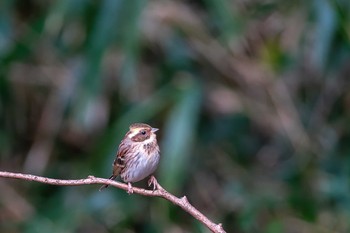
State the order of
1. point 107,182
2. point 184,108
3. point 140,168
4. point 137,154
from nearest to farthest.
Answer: point 107,182 < point 140,168 < point 137,154 < point 184,108

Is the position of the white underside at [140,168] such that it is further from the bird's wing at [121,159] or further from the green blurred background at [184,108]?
the green blurred background at [184,108]

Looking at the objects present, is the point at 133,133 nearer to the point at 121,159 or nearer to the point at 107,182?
the point at 121,159

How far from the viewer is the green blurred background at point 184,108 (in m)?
4.90

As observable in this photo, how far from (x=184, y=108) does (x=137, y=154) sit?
2364 millimetres

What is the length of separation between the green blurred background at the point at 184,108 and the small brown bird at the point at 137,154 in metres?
2.07

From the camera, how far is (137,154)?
2.59 meters

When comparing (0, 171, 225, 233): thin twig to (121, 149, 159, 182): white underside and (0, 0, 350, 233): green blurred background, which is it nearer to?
(121, 149, 159, 182): white underside

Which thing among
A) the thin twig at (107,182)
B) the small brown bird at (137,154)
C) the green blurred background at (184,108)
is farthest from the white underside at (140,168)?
the green blurred background at (184,108)

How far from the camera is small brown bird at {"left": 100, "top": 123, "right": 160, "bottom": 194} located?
2.41 metres

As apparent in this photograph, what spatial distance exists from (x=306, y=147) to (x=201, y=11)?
1069mm

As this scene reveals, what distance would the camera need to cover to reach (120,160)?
2639 millimetres

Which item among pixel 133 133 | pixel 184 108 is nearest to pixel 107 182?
pixel 133 133

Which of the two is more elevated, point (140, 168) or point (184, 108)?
point (184, 108)

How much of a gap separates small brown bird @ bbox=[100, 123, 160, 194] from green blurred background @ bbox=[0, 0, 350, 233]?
207 cm
